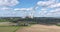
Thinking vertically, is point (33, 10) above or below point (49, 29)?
above

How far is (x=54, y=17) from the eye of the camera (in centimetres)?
519

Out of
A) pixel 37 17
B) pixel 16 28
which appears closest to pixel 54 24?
pixel 37 17

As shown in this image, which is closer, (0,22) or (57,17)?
(57,17)

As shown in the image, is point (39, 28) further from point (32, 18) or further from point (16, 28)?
point (16, 28)

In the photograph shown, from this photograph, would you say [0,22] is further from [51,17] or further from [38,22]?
[51,17]

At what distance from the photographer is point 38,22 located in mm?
5422

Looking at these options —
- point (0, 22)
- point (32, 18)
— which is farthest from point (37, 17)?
point (0, 22)

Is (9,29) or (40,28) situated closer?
(9,29)

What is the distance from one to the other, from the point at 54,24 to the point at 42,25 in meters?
0.45

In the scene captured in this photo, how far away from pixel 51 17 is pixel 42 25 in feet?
1.67

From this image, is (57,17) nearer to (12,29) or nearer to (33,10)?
(33,10)

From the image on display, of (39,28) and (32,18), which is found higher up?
(32,18)

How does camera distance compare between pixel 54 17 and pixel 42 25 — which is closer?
pixel 54 17

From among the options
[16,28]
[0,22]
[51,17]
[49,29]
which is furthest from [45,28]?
[0,22]
